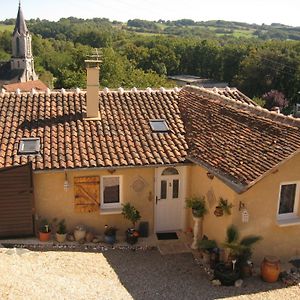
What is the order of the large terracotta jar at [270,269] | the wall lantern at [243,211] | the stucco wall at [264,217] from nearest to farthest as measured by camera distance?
the large terracotta jar at [270,269]
the wall lantern at [243,211]
the stucco wall at [264,217]

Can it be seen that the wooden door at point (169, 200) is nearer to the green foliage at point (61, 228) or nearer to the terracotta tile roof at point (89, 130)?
the terracotta tile roof at point (89, 130)

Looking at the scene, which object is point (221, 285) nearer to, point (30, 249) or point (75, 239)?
point (75, 239)

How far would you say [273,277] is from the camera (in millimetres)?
12172

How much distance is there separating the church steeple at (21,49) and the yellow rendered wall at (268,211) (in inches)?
2661

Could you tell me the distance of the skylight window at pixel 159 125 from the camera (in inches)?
608

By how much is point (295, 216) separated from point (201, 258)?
3.19 m

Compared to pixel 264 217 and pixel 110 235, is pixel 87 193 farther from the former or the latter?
pixel 264 217

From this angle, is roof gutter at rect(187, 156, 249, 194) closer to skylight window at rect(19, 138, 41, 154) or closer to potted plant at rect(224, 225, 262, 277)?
potted plant at rect(224, 225, 262, 277)

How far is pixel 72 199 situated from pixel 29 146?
7.28 ft

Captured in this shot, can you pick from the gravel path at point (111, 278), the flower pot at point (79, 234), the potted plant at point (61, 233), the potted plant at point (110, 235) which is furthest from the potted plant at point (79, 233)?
the gravel path at point (111, 278)

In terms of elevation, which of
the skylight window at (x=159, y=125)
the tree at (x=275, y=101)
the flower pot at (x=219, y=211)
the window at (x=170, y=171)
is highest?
the skylight window at (x=159, y=125)

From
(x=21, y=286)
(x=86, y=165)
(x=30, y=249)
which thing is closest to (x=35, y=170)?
(x=86, y=165)

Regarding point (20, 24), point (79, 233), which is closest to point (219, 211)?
point (79, 233)

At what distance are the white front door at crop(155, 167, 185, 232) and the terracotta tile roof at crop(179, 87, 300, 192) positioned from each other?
1.16 m
